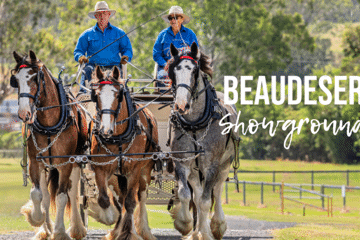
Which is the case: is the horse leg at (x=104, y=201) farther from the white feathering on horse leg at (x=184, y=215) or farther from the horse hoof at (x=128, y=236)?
the white feathering on horse leg at (x=184, y=215)

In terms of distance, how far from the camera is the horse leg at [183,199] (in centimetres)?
870

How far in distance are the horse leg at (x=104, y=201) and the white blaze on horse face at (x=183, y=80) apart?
4.83 feet

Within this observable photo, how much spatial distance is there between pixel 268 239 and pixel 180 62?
3.62m

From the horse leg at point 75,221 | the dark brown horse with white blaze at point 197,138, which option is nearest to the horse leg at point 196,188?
the dark brown horse with white blaze at point 197,138

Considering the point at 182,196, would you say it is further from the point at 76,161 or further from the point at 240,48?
the point at 240,48

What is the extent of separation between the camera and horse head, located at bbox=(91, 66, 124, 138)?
8.49 metres

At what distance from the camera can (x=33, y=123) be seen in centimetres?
894

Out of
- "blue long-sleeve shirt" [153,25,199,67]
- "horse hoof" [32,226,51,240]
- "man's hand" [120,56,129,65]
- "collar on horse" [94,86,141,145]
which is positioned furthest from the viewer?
"blue long-sleeve shirt" [153,25,199,67]

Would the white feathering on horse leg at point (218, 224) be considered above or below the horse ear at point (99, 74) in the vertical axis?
below

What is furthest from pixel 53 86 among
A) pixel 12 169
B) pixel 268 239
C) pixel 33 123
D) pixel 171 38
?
pixel 12 169

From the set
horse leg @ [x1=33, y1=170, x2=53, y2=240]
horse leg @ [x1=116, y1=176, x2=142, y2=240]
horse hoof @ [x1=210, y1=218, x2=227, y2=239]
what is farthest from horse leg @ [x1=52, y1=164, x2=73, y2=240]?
horse hoof @ [x1=210, y1=218, x2=227, y2=239]

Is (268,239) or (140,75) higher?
(140,75)

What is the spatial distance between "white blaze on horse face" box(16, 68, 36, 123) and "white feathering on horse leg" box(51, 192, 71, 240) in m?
1.52

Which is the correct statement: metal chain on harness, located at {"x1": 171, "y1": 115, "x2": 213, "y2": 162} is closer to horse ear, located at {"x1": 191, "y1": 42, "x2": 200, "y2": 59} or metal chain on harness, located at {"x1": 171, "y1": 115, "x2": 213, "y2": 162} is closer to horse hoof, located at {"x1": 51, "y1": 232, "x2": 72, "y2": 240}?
horse ear, located at {"x1": 191, "y1": 42, "x2": 200, "y2": 59}
